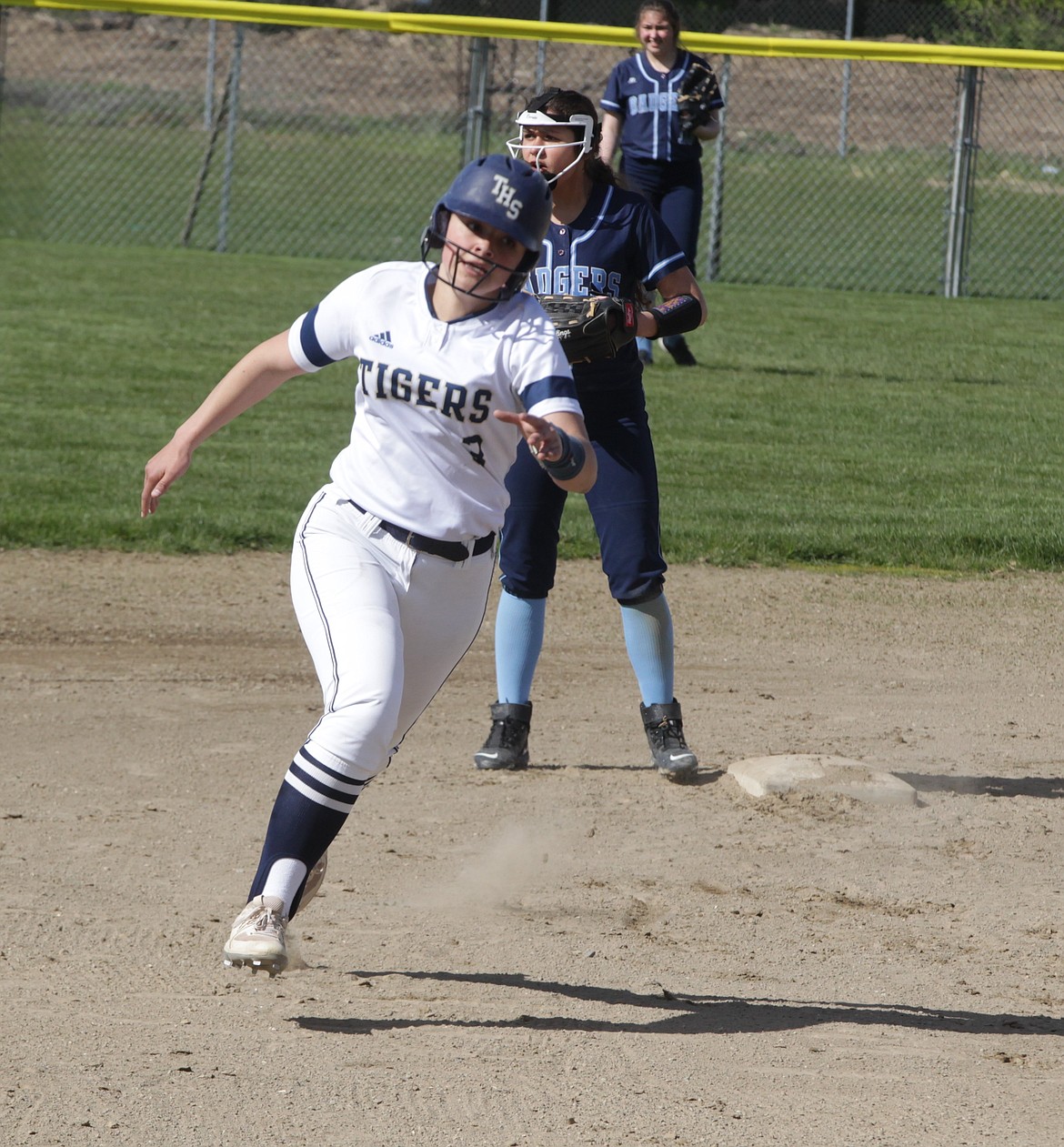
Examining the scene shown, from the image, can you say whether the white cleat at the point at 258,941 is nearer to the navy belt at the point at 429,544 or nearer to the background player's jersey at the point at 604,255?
the navy belt at the point at 429,544

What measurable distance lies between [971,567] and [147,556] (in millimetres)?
3955

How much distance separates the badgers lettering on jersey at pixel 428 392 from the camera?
3.47 metres

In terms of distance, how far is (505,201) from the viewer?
3.41 m

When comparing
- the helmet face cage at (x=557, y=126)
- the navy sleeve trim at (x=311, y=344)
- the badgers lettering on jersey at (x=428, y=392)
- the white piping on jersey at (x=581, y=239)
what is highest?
the helmet face cage at (x=557, y=126)

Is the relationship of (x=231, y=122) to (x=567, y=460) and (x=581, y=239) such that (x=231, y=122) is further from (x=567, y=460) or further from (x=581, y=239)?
(x=567, y=460)

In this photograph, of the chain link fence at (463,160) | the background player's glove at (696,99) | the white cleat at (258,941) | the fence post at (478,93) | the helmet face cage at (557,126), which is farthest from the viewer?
the chain link fence at (463,160)

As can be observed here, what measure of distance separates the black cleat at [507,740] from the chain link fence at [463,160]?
10.6 metres

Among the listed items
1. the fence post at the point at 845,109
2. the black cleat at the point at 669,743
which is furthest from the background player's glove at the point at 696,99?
the fence post at the point at 845,109

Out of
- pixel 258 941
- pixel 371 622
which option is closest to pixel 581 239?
pixel 371 622

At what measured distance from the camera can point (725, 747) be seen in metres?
5.53

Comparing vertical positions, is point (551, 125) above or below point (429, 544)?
above

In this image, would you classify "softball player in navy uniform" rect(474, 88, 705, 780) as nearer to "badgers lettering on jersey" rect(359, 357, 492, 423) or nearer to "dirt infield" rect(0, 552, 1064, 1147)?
"dirt infield" rect(0, 552, 1064, 1147)

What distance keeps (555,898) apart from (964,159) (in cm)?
1247

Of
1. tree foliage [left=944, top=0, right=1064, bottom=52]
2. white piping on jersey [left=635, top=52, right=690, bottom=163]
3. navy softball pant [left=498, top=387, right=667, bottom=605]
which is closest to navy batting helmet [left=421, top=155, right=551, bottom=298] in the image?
navy softball pant [left=498, top=387, right=667, bottom=605]
